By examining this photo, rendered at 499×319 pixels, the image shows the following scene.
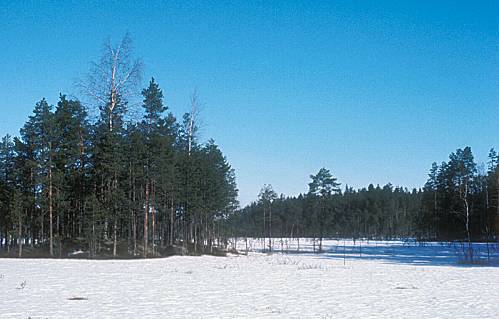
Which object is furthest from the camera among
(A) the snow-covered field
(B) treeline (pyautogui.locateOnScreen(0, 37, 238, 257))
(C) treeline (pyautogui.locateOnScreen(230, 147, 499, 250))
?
(C) treeline (pyautogui.locateOnScreen(230, 147, 499, 250))

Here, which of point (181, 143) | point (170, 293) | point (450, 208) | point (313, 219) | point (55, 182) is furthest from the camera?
point (313, 219)

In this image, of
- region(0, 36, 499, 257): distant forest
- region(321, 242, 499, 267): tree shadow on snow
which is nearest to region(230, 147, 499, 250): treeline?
region(321, 242, 499, 267): tree shadow on snow

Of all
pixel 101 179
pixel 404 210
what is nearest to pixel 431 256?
pixel 101 179

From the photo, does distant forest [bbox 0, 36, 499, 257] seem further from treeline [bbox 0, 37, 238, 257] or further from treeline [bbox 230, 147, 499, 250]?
treeline [bbox 230, 147, 499, 250]

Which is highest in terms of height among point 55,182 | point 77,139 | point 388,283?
point 77,139

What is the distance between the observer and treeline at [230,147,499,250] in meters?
75.9

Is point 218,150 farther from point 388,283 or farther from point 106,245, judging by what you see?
point 388,283

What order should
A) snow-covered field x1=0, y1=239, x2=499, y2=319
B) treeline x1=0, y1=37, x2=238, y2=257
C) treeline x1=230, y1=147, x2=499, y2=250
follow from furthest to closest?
treeline x1=230, y1=147, x2=499, y2=250, treeline x1=0, y1=37, x2=238, y2=257, snow-covered field x1=0, y1=239, x2=499, y2=319

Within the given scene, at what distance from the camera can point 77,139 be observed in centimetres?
4466

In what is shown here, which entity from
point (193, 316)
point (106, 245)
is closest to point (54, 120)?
point (106, 245)

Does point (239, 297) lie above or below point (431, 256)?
above

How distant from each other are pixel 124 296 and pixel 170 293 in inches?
69.8

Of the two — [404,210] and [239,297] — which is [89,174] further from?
[404,210]

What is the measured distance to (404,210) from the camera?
5285 inches
